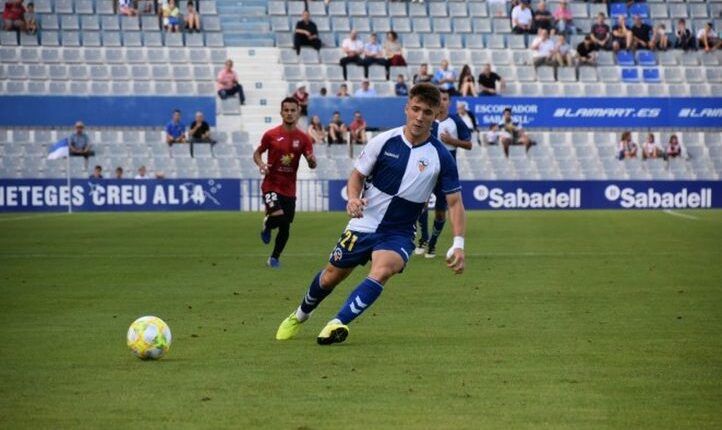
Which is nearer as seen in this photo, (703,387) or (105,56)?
(703,387)

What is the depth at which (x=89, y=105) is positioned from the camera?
36344 millimetres

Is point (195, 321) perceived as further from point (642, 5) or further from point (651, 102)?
point (642, 5)

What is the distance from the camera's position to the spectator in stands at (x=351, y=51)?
37844 millimetres

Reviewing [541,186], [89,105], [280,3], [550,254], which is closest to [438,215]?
[550,254]

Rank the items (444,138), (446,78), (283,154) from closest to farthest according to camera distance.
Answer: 1. (283,154)
2. (444,138)
3. (446,78)

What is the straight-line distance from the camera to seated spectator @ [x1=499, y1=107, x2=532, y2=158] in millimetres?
36688

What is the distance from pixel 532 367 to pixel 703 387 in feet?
3.82

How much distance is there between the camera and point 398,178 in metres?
9.59

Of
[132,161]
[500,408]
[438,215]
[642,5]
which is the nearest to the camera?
[500,408]

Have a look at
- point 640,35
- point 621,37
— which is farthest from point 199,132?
point 640,35

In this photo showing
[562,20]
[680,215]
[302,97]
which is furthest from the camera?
[562,20]

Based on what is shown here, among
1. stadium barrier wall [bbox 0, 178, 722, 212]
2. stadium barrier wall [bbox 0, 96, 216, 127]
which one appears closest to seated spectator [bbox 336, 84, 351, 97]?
stadium barrier wall [bbox 0, 178, 722, 212]

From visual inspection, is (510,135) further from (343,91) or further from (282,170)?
(282,170)

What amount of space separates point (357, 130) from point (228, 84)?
3995 millimetres
